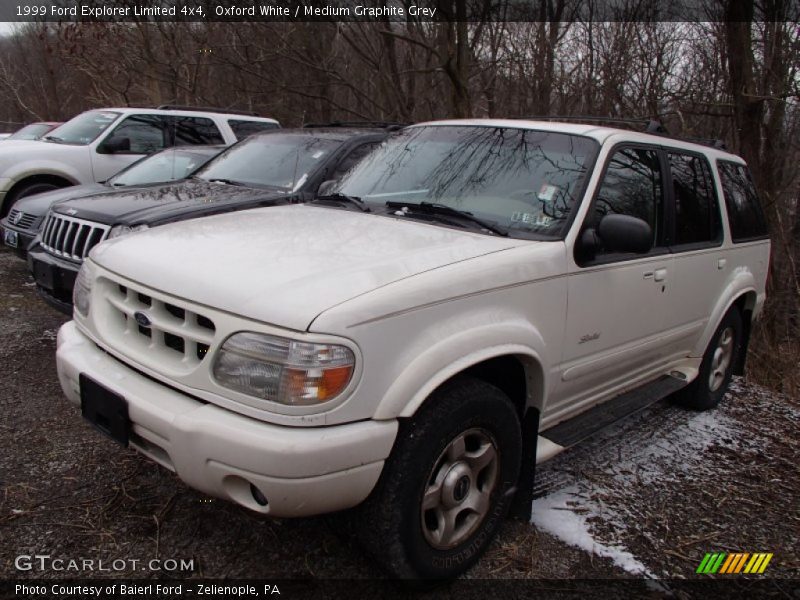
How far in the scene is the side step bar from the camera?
9.81 feet

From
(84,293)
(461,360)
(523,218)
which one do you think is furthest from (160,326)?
(523,218)

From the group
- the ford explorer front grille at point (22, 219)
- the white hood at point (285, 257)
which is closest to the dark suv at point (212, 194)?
the ford explorer front grille at point (22, 219)

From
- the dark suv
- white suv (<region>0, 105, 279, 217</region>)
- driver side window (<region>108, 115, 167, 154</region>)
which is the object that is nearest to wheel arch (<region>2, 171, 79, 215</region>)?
white suv (<region>0, 105, 279, 217</region>)

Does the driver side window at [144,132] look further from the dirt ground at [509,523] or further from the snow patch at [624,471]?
the snow patch at [624,471]

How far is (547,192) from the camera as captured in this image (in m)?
3.12

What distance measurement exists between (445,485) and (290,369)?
833 mm

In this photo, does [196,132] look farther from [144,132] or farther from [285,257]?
[285,257]

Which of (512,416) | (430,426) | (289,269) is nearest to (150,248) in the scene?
(289,269)

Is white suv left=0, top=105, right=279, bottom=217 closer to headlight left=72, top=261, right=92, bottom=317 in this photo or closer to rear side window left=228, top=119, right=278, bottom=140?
rear side window left=228, top=119, right=278, bottom=140

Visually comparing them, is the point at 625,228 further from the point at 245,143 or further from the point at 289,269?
the point at 245,143

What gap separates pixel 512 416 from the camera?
2670mm

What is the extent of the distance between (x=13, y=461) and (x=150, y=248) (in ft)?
5.04

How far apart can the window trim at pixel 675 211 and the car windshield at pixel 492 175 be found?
2.51ft

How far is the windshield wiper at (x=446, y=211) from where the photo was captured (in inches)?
117
